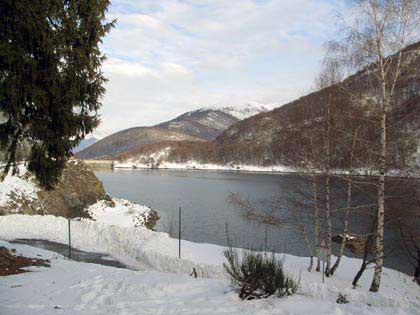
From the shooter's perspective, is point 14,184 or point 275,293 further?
point 14,184

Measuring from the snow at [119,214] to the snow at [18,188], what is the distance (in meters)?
5.47

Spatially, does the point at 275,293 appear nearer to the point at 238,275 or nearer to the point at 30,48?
the point at 238,275

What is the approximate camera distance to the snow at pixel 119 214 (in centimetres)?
3198

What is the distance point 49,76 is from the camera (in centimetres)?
1060

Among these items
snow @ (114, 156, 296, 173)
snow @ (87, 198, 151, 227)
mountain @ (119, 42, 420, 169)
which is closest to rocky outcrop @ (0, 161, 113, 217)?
snow @ (87, 198, 151, 227)

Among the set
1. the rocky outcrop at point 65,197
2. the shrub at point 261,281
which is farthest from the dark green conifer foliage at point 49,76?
the rocky outcrop at point 65,197

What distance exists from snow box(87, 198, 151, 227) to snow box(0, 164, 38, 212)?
17.9 ft

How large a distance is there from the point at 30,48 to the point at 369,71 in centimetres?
998

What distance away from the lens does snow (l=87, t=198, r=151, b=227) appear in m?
32.0

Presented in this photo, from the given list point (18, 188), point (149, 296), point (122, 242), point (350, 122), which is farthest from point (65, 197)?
point (149, 296)

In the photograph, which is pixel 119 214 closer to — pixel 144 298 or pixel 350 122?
pixel 350 122

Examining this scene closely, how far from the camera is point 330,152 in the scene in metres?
15.3

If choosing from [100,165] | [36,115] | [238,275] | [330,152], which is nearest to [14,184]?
[36,115]

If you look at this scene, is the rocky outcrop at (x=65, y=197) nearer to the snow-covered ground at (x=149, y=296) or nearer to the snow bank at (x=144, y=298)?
the snow-covered ground at (x=149, y=296)
